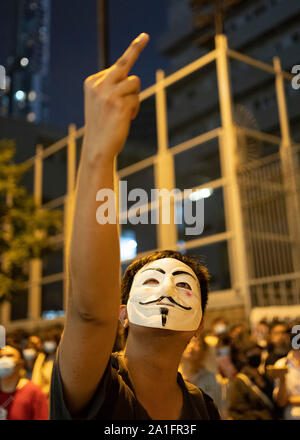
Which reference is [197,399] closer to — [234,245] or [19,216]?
[234,245]

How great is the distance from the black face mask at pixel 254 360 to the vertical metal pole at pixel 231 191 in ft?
12.4

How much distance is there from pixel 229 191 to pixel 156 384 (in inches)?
313

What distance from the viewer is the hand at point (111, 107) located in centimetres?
102

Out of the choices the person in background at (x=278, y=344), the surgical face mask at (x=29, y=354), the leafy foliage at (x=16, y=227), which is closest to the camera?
the person in background at (x=278, y=344)

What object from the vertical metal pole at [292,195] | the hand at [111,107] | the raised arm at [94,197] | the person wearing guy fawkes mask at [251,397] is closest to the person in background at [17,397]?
the person wearing guy fawkes mask at [251,397]

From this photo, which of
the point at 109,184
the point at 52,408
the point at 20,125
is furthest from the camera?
the point at 20,125

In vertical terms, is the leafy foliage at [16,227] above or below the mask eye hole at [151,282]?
above

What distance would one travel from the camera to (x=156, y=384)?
155 cm

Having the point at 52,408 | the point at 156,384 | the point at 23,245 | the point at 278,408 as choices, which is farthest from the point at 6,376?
the point at 23,245

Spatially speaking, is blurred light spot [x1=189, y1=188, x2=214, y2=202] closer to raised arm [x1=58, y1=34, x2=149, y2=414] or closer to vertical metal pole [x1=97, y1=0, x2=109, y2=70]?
vertical metal pole [x1=97, y1=0, x2=109, y2=70]

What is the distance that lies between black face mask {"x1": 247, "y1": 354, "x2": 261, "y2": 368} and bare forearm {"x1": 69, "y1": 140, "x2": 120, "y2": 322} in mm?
3957

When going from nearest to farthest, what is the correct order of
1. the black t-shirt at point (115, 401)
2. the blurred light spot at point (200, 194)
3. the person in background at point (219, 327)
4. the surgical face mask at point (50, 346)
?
the black t-shirt at point (115, 401) < the blurred light spot at point (200, 194) < the surgical face mask at point (50, 346) < the person in background at point (219, 327)

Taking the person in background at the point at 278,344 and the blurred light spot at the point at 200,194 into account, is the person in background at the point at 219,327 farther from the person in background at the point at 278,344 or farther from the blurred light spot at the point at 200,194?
the blurred light spot at the point at 200,194

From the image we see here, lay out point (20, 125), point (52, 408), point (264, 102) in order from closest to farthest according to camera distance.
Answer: point (52, 408) < point (20, 125) < point (264, 102)
